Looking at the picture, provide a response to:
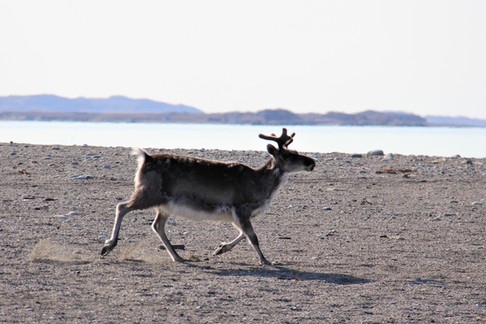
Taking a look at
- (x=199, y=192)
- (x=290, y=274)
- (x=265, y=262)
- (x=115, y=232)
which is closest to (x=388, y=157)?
(x=199, y=192)

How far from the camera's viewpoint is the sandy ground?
9.54 m

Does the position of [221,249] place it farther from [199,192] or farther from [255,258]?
[199,192]

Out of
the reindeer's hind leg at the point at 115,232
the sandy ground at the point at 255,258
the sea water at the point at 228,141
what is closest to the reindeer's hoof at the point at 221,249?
the sandy ground at the point at 255,258

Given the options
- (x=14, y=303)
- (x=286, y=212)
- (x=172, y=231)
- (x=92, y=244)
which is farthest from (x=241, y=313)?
(x=286, y=212)

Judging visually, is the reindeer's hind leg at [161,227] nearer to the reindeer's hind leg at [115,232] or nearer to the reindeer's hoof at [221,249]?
the reindeer's hind leg at [115,232]

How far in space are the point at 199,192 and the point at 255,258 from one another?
3.80 ft

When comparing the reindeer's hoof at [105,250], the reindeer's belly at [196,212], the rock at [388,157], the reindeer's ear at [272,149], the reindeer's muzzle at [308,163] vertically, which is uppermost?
the reindeer's ear at [272,149]

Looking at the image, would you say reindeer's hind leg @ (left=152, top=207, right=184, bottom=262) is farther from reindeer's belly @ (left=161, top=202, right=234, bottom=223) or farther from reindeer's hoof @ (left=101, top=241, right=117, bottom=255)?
reindeer's hoof @ (left=101, top=241, right=117, bottom=255)

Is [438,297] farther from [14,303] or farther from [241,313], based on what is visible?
[14,303]

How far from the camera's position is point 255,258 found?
42.1ft

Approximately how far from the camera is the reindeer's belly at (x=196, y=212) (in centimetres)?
1255

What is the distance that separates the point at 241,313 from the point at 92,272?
2450 mm

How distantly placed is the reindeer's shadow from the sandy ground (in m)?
A: 0.01

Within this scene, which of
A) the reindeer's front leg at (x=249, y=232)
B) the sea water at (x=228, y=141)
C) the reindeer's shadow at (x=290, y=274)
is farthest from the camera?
the sea water at (x=228, y=141)
